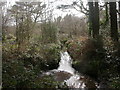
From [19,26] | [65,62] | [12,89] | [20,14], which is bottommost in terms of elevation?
[65,62]

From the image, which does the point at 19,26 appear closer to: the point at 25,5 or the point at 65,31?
the point at 25,5

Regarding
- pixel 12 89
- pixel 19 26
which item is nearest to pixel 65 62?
pixel 19 26

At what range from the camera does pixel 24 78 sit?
17.8 feet

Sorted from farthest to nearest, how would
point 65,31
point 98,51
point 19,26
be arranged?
point 65,31
point 19,26
point 98,51

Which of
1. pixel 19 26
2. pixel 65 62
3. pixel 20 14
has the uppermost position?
pixel 20 14

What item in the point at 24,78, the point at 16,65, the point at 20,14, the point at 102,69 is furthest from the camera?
the point at 20,14

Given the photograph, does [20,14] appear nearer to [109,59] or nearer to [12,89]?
[109,59]

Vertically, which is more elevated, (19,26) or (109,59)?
(19,26)

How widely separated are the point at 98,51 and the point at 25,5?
24.8 ft

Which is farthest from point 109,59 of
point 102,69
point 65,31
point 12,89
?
point 65,31

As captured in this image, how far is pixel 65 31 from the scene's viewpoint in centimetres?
2911

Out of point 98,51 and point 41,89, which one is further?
point 98,51

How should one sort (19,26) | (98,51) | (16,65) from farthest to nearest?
(19,26) → (98,51) → (16,65)

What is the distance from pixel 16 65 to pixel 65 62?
5.67 metres
